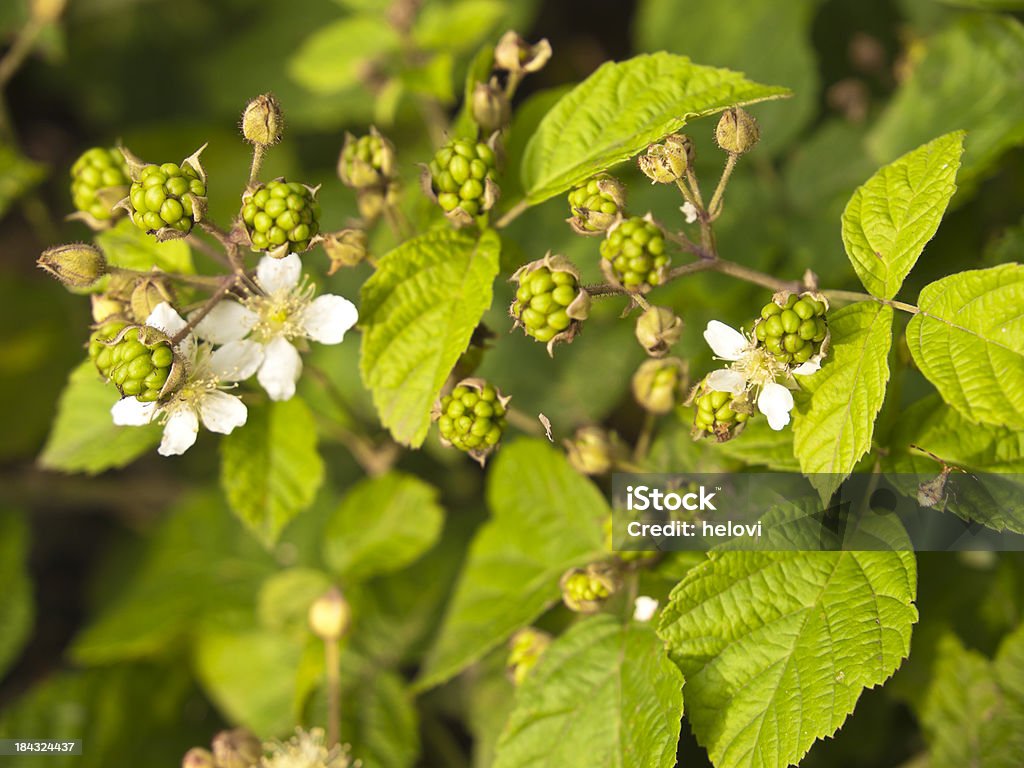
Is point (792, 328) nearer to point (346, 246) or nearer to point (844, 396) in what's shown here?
point (844, 396)

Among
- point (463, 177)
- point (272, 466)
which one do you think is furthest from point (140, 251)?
point (463, 177)

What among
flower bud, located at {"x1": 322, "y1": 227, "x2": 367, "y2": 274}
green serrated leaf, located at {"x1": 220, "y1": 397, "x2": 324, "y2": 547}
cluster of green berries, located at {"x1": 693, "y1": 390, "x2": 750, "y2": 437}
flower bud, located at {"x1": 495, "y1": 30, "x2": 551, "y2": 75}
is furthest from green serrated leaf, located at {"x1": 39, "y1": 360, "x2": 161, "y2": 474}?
cluster of green berries, located at {"x1": 693, "y1": 390, "x2": 750, "y2": 437}

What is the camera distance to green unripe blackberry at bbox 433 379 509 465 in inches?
84.3

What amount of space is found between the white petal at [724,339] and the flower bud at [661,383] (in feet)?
1.07

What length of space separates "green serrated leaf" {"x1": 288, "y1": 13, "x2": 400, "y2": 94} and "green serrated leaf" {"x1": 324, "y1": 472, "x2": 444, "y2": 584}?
1683 mm

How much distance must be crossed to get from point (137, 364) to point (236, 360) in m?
0.40

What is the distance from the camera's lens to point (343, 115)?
168 inches

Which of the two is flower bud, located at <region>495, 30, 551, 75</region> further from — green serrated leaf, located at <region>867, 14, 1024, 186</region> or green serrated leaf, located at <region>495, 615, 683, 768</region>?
green serrated leaf, located at <region>495, 615, 683, 768</region>

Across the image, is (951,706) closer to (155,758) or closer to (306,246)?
(306,246)

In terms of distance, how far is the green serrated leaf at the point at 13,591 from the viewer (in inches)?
138

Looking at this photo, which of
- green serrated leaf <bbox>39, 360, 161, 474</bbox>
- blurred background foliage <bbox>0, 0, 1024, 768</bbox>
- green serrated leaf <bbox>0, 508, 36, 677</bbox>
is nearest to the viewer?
green serrated leaf <bbox>39, 360, 161, 474</bbox>

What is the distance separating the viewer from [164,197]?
201 centimetres

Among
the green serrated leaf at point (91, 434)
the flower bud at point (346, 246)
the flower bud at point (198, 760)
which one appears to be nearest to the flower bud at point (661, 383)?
the flower bud at point (346, 246)

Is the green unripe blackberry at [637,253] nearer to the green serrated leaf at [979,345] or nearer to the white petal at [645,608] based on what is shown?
the green serrated leaf at [979,345]
